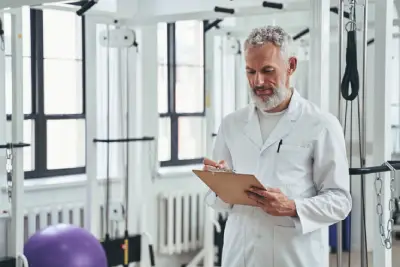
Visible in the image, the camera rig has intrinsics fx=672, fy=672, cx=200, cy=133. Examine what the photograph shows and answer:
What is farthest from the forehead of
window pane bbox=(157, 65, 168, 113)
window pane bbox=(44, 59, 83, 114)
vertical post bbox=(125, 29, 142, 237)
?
window pane bbox=(157, 65, 168, 113)

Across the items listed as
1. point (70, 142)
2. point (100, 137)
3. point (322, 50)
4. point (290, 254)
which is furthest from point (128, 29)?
point (290, 254)

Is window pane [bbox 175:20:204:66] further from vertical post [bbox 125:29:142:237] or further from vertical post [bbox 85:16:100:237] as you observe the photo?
vertical post [bbox 85:16:100:237]

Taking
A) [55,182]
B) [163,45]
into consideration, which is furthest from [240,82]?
[55,182]

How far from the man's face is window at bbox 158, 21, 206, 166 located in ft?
13.1

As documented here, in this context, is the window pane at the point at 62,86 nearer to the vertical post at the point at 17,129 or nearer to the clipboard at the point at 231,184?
the vertical post at the point at 17,129

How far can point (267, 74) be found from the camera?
2.33 m

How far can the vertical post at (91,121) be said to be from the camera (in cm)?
493

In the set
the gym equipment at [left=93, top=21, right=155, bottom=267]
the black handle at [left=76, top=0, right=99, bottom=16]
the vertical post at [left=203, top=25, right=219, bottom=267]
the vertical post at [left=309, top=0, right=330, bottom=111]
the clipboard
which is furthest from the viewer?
the vertical post at [left=203, top=25, right=219, bottom=267]

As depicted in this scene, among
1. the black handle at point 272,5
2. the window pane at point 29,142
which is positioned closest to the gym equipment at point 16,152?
the window pane at point 29,142

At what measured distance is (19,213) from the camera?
4.11m

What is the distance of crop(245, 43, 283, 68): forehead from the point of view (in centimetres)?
231

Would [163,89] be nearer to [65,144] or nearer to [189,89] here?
[189,89]

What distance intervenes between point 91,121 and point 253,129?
269 cm

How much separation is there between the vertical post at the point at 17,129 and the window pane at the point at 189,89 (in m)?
2.60
